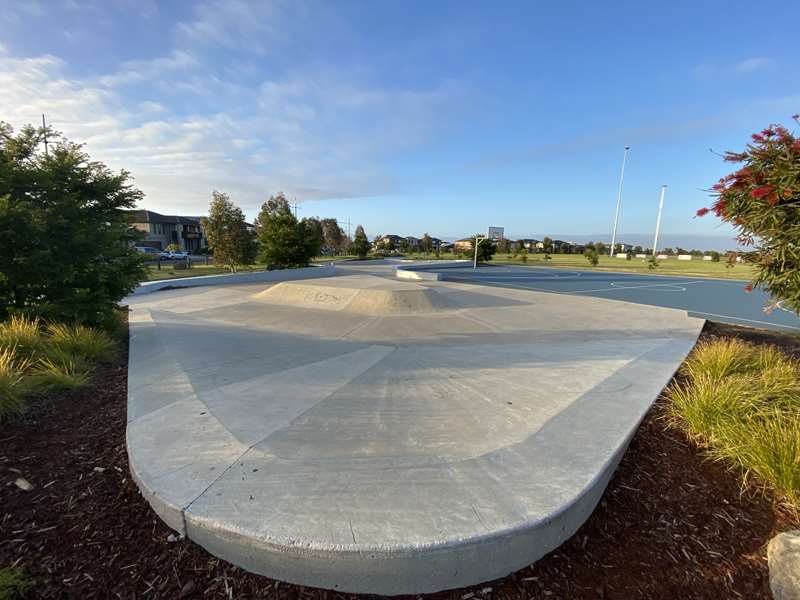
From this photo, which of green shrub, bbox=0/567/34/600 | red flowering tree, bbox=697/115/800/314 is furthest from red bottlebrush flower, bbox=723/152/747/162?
green shrub, bbox=0/567/34/600

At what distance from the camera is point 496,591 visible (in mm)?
1972

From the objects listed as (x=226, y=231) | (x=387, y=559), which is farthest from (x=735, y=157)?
(x=226, y=231)

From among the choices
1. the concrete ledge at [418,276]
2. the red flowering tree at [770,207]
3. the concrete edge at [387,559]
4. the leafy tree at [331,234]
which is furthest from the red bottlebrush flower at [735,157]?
the leafy tree at [331,234]

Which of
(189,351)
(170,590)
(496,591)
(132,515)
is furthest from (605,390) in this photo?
(189,351)

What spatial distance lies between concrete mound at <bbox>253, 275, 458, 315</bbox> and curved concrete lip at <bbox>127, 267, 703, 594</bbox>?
283 cm

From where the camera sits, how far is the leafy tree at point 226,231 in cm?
2109

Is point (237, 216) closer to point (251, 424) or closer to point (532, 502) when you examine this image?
point (251, 424)

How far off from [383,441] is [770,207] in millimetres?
5394

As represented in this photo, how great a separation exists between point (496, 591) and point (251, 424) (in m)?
2.58

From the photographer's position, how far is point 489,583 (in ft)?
6.63

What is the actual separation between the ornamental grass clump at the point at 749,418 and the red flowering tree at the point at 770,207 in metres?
1.23

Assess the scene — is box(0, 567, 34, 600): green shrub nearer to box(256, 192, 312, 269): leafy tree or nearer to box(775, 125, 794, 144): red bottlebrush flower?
box(775, 125, 794, 144): red bottlebrush flower

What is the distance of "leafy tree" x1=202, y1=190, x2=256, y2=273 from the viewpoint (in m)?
21.1

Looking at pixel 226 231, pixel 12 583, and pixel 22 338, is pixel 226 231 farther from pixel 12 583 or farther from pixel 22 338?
pixel 12 583
